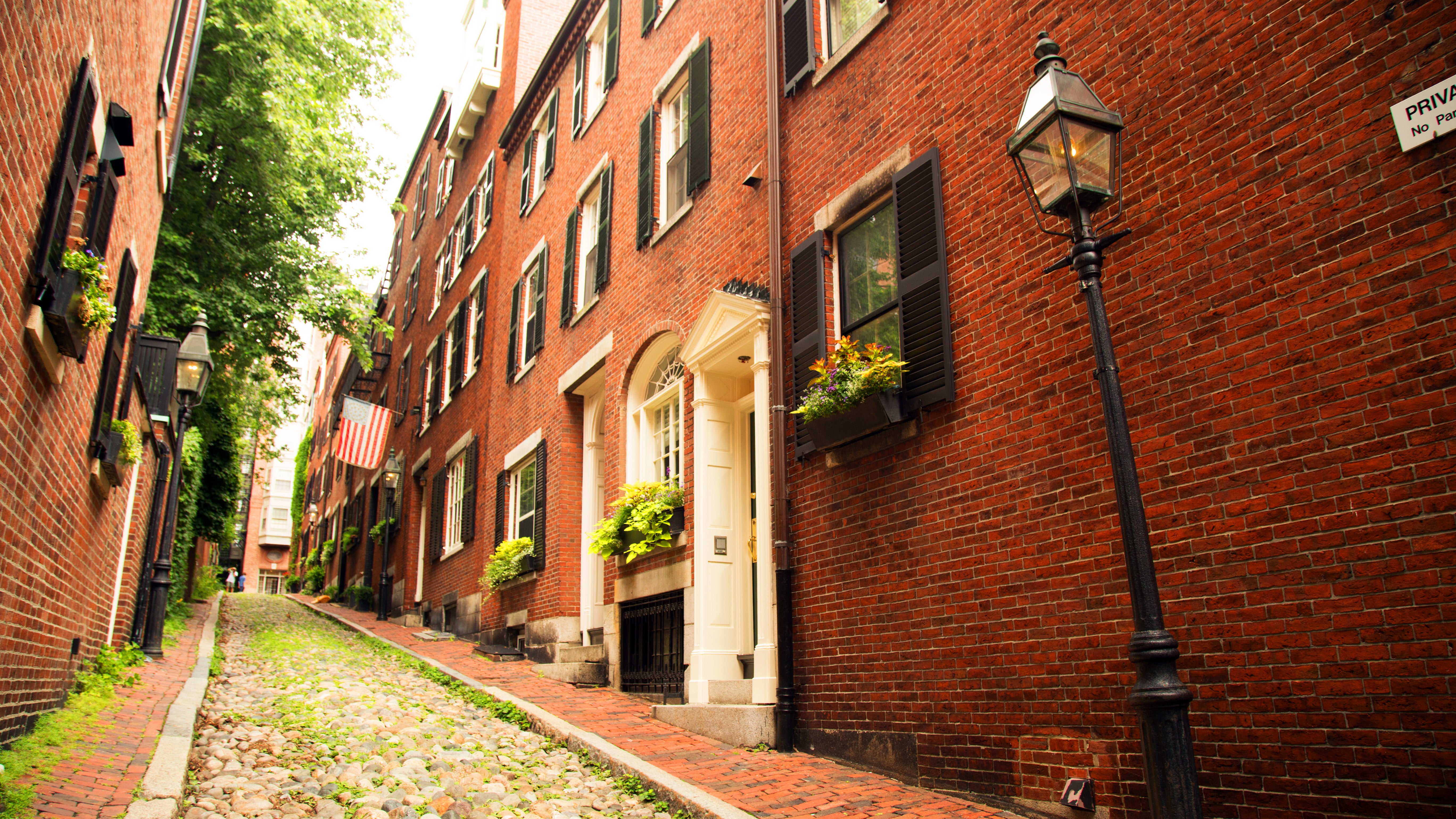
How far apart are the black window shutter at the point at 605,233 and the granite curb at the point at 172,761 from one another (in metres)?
6.84

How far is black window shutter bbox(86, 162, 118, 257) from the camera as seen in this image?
6.31 m

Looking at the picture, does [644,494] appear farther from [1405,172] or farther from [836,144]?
[1405,172]

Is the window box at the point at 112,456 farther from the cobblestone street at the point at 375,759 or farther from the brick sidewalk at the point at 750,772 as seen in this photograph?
the brick sidewalk at the point at 750,772

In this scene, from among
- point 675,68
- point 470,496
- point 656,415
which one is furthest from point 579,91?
point 470,496

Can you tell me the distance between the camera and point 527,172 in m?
17.6

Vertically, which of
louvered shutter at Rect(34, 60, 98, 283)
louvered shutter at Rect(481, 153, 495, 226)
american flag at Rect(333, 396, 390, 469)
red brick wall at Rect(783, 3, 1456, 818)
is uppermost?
A: louvered shutter at Rect(481, 153, 495, 226)

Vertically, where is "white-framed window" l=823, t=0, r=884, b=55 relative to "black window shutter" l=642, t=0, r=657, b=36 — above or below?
below

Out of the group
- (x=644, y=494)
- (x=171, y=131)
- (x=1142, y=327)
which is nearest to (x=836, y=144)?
(x=1142, y=327)

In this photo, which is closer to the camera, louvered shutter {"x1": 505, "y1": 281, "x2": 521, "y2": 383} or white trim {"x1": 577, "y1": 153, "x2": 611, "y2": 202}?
white trim {"x1": 577, "y1": 153, "x2": 611, "y2": 202}

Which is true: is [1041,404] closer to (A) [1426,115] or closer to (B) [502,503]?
(A) [1426,115]

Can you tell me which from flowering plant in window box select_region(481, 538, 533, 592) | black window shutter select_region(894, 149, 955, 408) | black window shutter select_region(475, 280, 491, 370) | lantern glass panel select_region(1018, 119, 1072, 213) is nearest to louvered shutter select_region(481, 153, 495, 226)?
black window shutter select_region(475, 280, 491, 370)

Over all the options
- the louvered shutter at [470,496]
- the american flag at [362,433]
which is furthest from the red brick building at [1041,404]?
the american flag at [362,433]

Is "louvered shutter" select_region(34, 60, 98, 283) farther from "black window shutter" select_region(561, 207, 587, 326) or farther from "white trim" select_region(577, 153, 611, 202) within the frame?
"black window shutter" select_region(561, 207, 587, 326)

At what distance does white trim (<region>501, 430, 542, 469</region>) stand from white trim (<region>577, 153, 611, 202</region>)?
12.4ft
